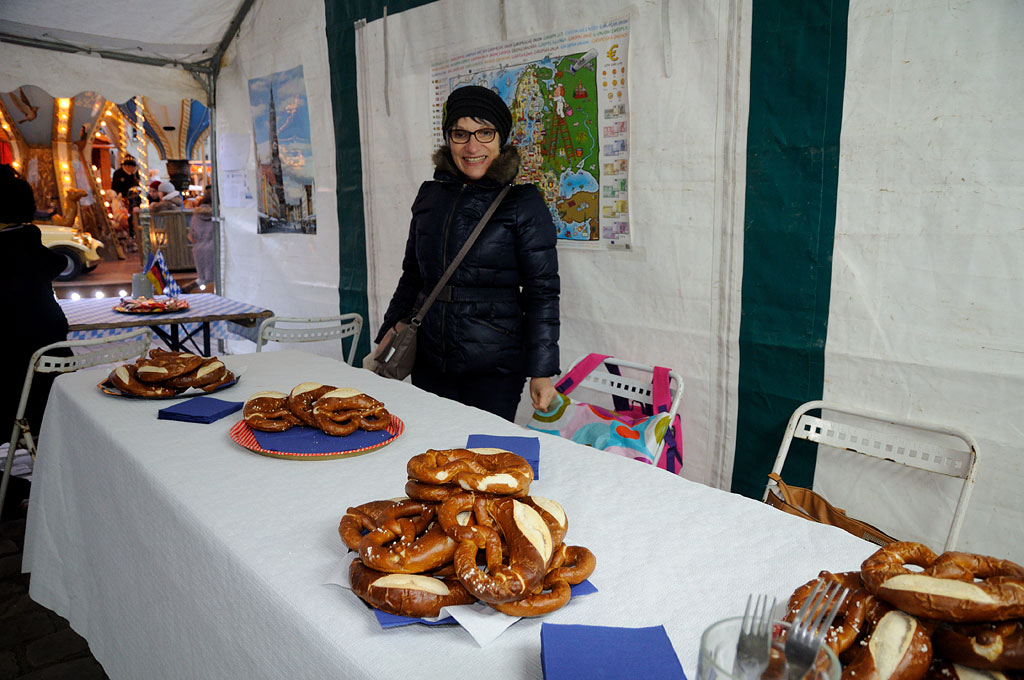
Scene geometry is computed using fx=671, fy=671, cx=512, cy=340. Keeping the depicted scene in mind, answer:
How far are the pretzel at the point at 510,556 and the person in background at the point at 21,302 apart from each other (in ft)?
9.18

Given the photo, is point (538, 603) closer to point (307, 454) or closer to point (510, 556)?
point (510, 556)

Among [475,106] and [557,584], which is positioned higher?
[475,106]

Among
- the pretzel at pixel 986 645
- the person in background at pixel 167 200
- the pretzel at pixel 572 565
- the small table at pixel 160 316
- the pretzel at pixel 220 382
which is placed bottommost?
the small table at pixel 160 316

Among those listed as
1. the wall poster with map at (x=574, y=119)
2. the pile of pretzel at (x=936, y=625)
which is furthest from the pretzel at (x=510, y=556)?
the wall poster with map at (x=574, y=119)

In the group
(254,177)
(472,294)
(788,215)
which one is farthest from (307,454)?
(254,177)

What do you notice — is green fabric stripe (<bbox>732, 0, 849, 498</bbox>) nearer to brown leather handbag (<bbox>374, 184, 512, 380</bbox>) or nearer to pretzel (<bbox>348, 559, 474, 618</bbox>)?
brown leather handbag (<bbox>374, 184, 512, 380</bbox>)

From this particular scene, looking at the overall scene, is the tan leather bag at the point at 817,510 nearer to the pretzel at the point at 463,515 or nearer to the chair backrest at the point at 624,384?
the chair backrest at the point at 624,384

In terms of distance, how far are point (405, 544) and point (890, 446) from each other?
5.35 feet

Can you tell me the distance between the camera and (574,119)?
113 inches

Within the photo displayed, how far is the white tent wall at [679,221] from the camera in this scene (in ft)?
7.80

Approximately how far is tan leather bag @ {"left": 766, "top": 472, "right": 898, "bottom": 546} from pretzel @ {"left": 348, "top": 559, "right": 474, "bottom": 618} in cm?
108

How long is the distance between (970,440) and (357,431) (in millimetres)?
1530

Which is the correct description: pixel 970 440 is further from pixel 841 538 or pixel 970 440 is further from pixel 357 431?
pixel 357 431

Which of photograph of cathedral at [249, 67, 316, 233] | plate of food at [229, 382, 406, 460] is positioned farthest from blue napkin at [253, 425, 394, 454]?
photograph of cathedral at [249, 67, 316, 233]
